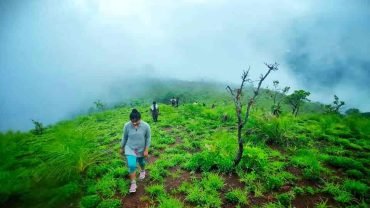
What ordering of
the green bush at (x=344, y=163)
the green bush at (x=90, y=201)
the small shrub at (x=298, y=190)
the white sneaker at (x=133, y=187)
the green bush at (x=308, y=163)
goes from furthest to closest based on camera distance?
the green bush at (x=344, y=163) → the green bush at (x=308, y=163) → the white sneaker at (x=133, y=187) → the small shrub at (x=298, y=190) → the green bush at (x=90, y=201)

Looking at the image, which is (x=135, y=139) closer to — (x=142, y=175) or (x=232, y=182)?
(x=142, y=175)

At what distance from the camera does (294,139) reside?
11.1 metres

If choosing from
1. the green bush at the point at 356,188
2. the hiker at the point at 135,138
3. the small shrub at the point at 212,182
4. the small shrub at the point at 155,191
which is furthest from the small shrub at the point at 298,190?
the hiker at the point at 135,138

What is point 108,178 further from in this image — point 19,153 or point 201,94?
point 201,94

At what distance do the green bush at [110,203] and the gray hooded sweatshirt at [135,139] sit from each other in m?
1.32

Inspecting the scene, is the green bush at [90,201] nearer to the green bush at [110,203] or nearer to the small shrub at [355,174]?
the green bush at [110,203]

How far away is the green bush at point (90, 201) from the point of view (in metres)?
6.83

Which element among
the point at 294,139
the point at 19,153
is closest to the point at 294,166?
the point at 294,139

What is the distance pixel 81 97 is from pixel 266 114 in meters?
161

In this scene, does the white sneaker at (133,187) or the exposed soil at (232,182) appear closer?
the white sneaker at (133,187)

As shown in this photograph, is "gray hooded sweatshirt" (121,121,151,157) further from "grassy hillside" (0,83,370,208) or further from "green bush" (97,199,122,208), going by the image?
"green bush" (97,199,122,208)

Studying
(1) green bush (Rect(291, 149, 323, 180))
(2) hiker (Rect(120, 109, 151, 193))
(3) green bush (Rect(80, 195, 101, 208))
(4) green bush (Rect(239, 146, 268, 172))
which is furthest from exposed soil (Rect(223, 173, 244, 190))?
(3) green bush (Rect(80, 195, 101, 208))

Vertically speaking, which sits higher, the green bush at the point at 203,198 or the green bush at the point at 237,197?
the green bush at the point at 237,197

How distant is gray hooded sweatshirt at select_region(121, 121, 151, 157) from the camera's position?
7.67 m
